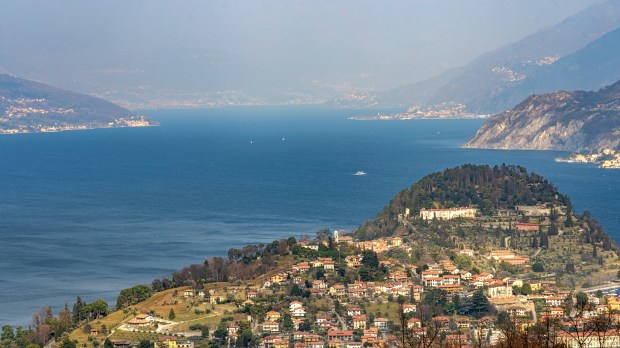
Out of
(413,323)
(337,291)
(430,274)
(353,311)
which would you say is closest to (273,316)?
(353,311)

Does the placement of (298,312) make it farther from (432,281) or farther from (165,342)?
(432,281)

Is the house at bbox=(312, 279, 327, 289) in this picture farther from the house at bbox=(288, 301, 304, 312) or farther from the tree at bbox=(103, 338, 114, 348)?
the tree at bbox=(103, 338, 114, 348)

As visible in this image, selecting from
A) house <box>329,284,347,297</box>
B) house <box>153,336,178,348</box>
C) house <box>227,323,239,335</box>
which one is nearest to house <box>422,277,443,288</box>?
house <box>329,284,347,297</box>

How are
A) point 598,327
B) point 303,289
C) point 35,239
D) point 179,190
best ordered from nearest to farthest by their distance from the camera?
point 598,327 → point 303,289 → point 35,239 → point 179,190

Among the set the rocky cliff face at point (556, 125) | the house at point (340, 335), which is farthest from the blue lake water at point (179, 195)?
the house at point (340, 335)

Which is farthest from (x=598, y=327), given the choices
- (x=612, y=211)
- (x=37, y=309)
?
(x=612, y=211)

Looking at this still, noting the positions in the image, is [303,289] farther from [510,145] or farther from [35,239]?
[510,145]

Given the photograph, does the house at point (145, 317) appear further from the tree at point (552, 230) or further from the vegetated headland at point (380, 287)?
the tree at point (552, 230)
